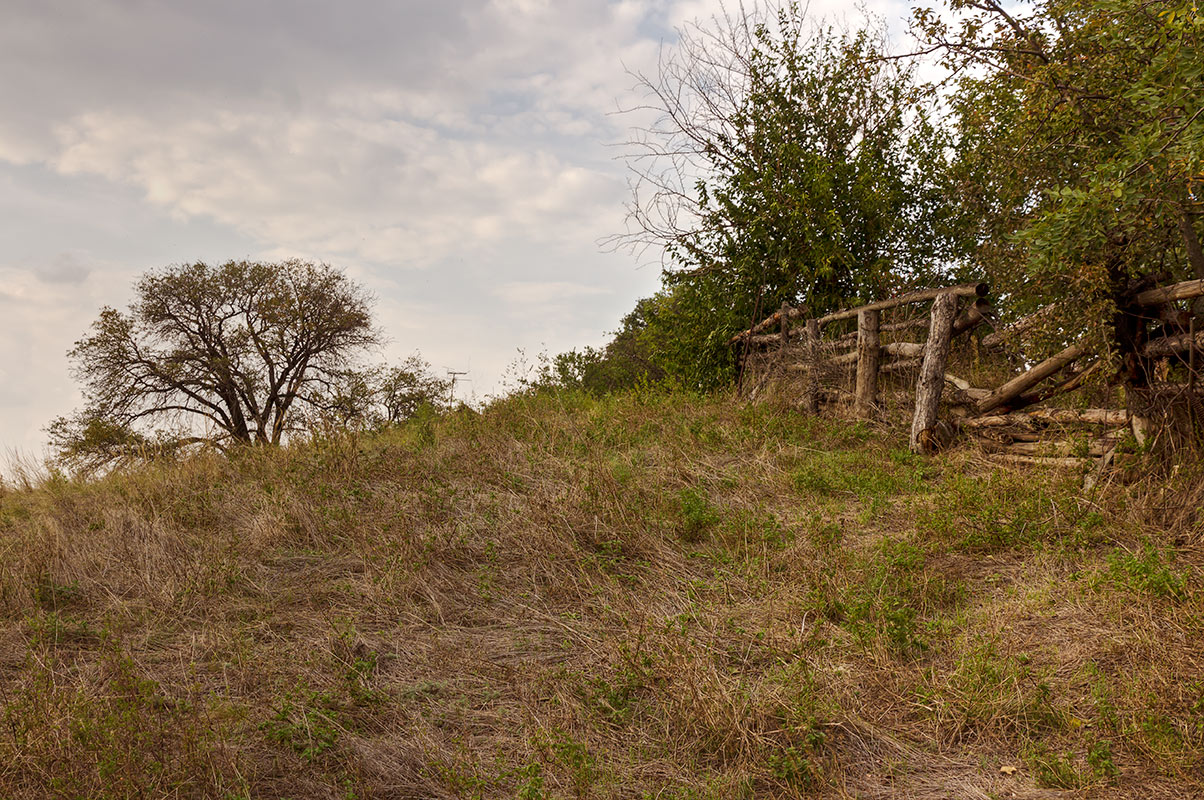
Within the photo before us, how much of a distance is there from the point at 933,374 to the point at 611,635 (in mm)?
5289

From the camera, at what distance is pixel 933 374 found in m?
7.96

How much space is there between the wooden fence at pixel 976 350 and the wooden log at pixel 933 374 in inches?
0.4

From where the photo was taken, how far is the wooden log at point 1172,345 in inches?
217

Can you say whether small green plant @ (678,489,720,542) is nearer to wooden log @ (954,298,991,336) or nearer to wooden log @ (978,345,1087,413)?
wooden log @ (978,345,1087,413)

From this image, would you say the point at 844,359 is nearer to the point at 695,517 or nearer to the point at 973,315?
the point at 973,315

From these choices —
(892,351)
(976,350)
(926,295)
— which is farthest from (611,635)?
(976,350)

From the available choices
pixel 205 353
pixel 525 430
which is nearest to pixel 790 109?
pixel 525 430

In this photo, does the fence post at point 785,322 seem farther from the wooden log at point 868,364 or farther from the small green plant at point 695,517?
the small green plant at point 695,517

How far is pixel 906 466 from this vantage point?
24.4 feet

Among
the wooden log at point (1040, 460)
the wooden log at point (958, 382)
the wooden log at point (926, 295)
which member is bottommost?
the wooden log at point (1040, 460)

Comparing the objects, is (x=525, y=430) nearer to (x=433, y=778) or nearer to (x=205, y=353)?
(x=433, y=778)

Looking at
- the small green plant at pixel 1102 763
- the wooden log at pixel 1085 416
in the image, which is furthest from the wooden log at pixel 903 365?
the small green plant at pixel 1102 763

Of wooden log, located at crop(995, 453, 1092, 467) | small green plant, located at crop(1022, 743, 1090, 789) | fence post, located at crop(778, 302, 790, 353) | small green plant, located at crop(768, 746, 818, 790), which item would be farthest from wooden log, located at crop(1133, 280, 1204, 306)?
fence post, located at crop(778, 302, 790, 353)

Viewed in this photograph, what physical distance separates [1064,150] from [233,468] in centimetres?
916
